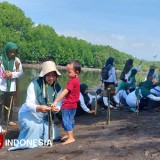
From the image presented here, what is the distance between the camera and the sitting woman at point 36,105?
20.3ft

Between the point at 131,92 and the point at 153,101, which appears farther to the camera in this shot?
the point at 131,92

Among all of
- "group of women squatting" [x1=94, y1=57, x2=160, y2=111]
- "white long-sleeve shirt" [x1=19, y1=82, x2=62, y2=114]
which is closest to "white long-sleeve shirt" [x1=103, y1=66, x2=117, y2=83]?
"group of women squatting" [x1=94, y1=57, x2=160, y2=111]

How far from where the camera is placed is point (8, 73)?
816 cm

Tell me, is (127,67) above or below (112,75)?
above

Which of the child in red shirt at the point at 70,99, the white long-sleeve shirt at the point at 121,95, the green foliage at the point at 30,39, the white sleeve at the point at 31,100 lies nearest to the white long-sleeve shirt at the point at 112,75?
the white long-sleeve shirt at the point at 121,95

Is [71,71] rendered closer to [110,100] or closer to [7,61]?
[7,61]

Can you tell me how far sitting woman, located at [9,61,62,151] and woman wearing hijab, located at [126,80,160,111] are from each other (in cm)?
437

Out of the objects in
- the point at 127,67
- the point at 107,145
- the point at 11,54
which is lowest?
the point at 107,145

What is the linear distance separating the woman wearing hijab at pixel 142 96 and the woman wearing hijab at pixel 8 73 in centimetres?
369

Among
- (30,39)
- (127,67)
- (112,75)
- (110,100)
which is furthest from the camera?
(30,39)

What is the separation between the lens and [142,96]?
10.3 metres

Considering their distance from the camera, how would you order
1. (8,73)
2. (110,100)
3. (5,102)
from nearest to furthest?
(8,73), (5,102), (110,100)

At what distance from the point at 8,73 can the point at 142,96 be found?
165 inches

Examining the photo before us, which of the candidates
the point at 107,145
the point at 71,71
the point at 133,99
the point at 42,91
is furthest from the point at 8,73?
the point at 133,99
